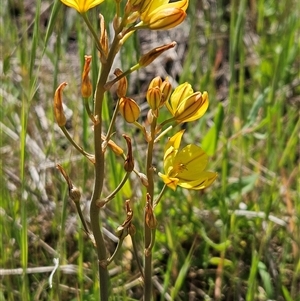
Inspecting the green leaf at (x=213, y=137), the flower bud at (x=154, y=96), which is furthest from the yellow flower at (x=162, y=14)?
the green leaf at (x=213, y=137)

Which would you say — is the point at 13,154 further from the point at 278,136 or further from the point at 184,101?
the point at 184,101

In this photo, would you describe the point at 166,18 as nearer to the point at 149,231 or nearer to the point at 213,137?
the point at 149,231

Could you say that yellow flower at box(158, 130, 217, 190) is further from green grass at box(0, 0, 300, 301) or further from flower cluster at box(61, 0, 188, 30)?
green grass at box(0, 0, 300, 301)

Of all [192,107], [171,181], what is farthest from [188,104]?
[171,181]

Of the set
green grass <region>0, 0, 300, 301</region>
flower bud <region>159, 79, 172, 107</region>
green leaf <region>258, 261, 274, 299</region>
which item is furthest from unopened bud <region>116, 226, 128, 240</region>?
green leaf <region>258, 261, 274, 299</region>

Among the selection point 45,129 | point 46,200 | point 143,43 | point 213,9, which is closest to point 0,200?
point 46,200

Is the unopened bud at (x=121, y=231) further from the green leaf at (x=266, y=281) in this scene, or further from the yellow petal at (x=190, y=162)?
the green leaf at (x=266, y=281)

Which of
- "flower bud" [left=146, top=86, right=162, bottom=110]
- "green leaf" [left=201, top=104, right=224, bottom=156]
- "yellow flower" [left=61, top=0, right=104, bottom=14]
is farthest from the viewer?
"green leaf" [left=201, top=104, right=224, bottom=156]
